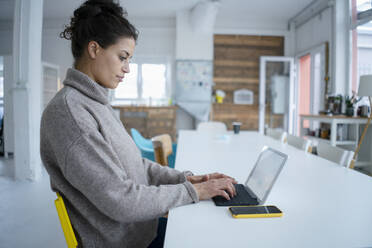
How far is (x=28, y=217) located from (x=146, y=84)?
4618 millimetres

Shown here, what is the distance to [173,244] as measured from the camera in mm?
640

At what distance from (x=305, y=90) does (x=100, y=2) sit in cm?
646

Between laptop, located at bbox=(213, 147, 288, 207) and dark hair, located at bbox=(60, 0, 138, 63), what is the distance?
0.67 m

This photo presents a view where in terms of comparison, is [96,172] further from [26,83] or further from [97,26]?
[26,83]

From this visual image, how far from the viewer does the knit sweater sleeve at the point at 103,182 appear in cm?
70

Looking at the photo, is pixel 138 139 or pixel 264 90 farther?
pixel 264 90

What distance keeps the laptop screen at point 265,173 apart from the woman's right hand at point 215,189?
10cm

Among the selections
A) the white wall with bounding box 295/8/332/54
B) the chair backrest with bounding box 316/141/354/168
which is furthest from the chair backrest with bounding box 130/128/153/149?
the white wall with bounding box 295/8/332/54

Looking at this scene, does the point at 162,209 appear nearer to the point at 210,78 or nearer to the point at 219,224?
the point at 219,224

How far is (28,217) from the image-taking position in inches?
92.3

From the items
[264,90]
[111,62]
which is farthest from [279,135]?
[264,90]

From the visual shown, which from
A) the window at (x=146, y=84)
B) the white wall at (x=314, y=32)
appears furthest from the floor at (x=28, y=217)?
the white wall at (x=314, y=32)

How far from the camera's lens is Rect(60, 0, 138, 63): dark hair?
0.87 m

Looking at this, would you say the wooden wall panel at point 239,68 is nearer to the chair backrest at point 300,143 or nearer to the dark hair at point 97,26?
the chair backrest at point 300,143
